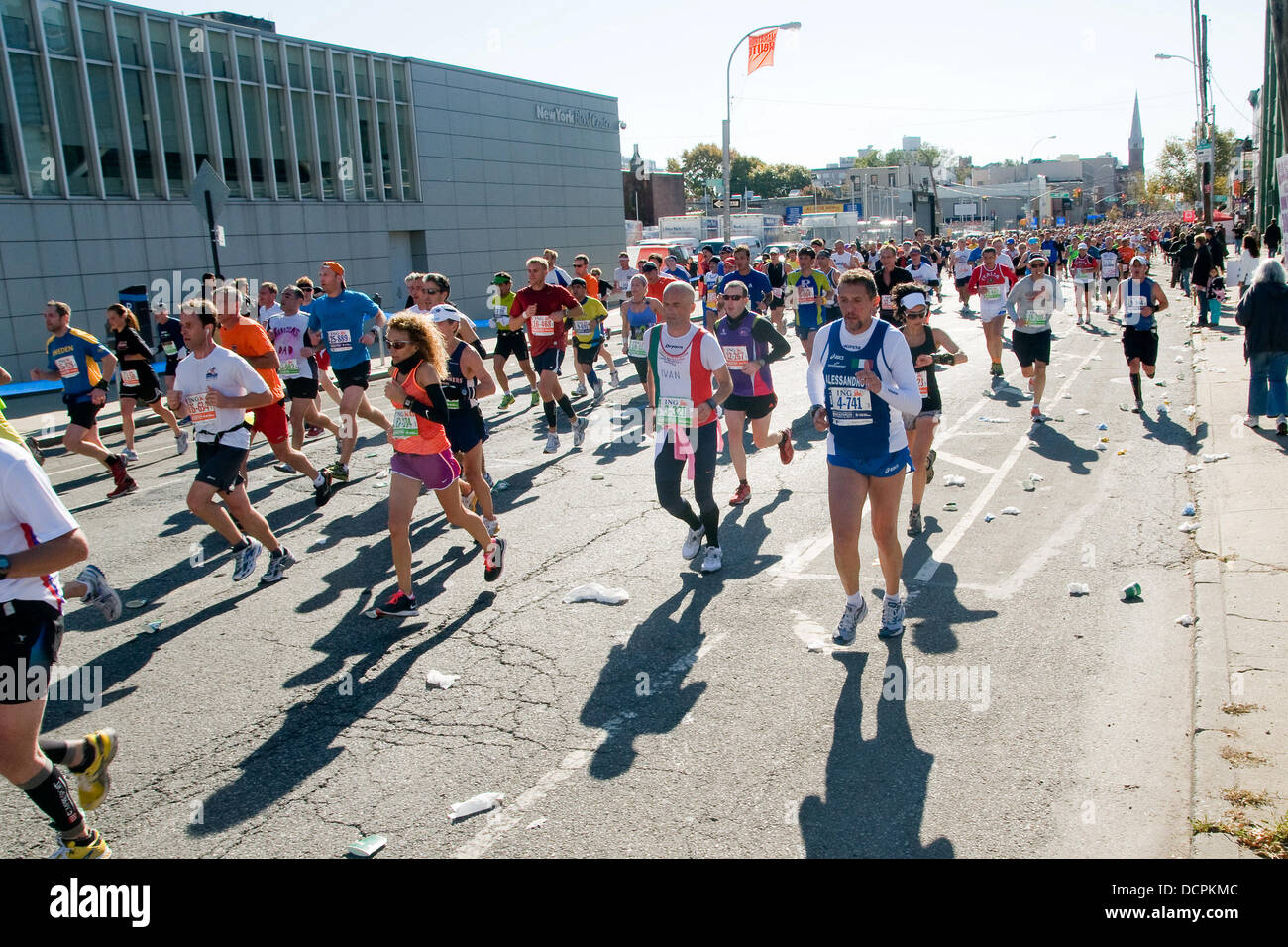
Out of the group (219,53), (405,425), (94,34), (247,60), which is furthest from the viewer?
(247,60)

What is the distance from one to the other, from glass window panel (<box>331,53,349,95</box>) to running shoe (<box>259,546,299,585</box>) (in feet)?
87.0

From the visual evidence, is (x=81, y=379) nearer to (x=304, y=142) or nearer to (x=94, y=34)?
(x=94, y=34)

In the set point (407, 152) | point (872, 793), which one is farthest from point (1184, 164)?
point (872, 793)

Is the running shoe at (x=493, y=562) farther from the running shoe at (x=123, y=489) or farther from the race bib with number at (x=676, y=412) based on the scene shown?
the running shoe at (x=123, y=489)

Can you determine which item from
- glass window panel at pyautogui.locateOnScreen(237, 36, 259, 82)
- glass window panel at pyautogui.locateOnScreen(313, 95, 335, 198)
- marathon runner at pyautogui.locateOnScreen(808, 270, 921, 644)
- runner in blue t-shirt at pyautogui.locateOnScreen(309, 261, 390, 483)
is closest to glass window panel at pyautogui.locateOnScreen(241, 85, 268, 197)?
glass window panel at pyautogui.locateOnScreen(237, 36, 259, 82)

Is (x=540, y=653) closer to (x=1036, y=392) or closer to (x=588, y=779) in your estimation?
(x=588, y=779)

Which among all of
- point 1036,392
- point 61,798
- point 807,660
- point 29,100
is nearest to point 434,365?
point 807,660

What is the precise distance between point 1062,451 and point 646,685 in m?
7.21

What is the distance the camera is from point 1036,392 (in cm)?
1251

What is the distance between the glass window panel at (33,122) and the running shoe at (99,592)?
21.4 metres

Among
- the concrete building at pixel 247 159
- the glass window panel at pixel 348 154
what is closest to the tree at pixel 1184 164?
the concrete building at pixel 247 159

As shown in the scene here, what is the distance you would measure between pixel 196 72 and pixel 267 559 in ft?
72.8

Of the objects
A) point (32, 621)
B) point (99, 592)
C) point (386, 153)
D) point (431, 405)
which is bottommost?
point (99, 592)

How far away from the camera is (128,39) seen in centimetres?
2377
